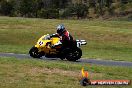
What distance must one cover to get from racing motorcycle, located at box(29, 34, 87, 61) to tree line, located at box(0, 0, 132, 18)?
235 feet

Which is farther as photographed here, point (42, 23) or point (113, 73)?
point (42, 23)

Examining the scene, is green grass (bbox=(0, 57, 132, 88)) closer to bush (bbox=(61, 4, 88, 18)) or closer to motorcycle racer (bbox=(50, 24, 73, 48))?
motorcycle racer (bbox=(50, 24, 73, 48))

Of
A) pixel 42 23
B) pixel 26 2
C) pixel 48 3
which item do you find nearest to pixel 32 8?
pixel 26 2

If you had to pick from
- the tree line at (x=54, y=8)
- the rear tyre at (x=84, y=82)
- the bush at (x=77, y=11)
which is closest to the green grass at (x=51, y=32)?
the rear tyre at (x=84, y=82)

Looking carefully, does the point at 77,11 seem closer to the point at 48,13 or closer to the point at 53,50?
the point at 48,13

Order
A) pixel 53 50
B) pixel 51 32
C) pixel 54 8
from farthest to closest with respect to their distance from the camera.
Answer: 1. pixel 54 8
2. pixel 51 32
3. pixel 53 50

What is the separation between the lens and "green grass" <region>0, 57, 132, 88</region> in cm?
1193

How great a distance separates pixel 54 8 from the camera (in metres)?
105

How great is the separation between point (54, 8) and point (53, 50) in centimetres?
8456

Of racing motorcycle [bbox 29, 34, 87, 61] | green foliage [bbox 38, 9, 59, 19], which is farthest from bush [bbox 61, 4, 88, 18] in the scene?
racing motorcycle [bbox 29, 34, 87, 61]

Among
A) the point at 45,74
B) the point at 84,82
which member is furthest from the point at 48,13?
the point at 84,82

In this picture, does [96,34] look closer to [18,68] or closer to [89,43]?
[89,43]

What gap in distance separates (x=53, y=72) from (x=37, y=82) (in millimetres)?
2009

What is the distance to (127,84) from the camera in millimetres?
12609
